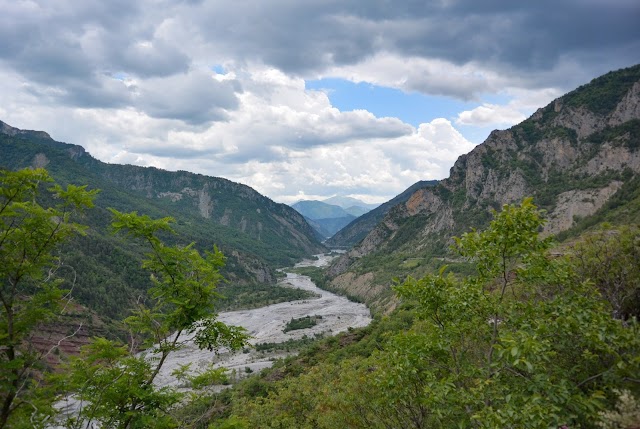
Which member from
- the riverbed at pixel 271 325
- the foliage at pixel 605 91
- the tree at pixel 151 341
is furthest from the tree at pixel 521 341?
the foliage at pixel 605 91

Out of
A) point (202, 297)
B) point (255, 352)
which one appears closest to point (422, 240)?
point (255, 352)

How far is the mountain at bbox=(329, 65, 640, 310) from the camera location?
11744 cm

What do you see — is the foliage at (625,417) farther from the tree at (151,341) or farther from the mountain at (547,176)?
the mountain at (547,176)

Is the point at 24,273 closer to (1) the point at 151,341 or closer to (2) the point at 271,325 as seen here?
(1) the point at 151,341

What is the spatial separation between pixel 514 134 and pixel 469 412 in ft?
638

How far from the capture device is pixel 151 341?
10875 mm

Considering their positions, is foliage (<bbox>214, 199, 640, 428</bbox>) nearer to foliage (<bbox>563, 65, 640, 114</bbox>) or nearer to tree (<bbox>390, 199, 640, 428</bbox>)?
tree (<bbox>390, 199, 640, 428</bbox>)

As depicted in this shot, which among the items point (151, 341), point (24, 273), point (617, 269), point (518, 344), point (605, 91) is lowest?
point (151, 341)

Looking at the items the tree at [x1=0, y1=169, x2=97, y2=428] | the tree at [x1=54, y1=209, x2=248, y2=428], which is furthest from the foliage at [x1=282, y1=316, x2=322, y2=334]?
the tree at [x1=0, y1=169, x2=97, y2=428]

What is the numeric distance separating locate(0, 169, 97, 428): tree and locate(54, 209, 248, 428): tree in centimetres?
93

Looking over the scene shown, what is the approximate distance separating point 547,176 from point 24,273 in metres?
169

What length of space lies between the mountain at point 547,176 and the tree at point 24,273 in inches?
3688

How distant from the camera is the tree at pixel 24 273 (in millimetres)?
8625

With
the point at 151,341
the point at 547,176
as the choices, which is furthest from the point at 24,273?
the point at 547,176
